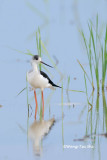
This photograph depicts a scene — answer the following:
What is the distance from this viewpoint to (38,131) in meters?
6.54

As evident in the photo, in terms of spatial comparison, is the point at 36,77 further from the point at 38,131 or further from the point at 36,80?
the point at 38,131

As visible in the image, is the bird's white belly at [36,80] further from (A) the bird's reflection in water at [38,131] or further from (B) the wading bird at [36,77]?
(A) the bird's reflection in water at [38,131]

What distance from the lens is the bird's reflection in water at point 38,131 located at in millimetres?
5794

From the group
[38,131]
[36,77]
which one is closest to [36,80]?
[36,77]

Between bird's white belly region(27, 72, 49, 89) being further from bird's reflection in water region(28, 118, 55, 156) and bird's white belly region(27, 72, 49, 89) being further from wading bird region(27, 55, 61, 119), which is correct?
bird's reflection in water region(28, 118, 55, 156)

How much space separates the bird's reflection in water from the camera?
19.0 feet

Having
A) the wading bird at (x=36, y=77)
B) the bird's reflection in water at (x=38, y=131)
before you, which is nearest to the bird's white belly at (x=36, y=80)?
the wading bird at (x=36, y=77)

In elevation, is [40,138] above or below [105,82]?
below

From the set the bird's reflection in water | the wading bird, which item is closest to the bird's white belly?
the wading bird

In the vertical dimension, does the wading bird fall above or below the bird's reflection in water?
above

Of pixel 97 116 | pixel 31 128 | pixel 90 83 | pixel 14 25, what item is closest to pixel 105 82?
pixel 90 83

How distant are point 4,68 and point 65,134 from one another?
3.88 m

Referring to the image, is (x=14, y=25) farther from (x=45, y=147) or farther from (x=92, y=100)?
(x=45, y=147)

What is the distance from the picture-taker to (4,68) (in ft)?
32.9
